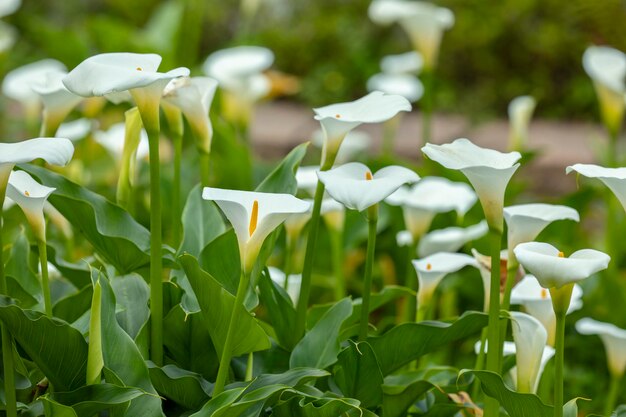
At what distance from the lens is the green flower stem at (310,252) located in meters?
1.27

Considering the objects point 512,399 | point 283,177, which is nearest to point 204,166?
point 283,177

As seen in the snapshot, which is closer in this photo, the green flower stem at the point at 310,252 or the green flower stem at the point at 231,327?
the green flower stem at the point at 231,327

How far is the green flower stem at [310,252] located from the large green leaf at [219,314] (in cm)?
13

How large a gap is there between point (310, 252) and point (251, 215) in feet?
0.76

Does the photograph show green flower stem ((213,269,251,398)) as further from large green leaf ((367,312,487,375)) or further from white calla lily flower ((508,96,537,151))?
white calla lily flower ((508,96,537,151))

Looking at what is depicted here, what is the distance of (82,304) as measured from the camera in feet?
4.49

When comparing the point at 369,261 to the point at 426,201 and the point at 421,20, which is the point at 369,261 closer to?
the point at 426,201

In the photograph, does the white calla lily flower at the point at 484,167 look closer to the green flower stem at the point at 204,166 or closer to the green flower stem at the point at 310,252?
the green flower stem at the point at 310,252

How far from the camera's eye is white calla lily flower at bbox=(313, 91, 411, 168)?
122cm

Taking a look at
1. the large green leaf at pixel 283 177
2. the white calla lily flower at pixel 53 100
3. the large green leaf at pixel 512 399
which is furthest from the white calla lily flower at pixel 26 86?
the large green leaf at pixel 512 399

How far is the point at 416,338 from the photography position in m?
1.32

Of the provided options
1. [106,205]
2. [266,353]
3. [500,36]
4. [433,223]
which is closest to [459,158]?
[266,353]

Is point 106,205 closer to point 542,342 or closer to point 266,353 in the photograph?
point 266,353

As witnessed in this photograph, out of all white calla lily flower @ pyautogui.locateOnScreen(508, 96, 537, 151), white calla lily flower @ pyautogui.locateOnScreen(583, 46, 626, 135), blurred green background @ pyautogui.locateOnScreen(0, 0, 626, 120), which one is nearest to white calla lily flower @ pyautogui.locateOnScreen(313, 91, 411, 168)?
white calla lily flower @ pyautogui.locateOnScreen(583, 46, 626, 135)
